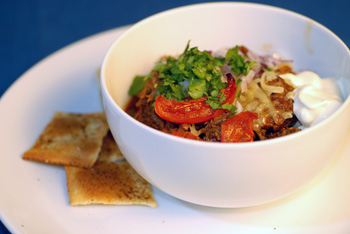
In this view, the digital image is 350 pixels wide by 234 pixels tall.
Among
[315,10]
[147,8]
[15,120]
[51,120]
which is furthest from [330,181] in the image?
[147,8]

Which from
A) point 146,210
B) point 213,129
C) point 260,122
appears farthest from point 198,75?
point 146,210

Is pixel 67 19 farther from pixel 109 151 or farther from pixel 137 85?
pixel 109 151

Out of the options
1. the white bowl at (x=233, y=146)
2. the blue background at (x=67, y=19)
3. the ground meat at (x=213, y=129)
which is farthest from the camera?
the blue background at (x=67, y=19)

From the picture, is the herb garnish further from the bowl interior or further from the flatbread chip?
the flatbread chip

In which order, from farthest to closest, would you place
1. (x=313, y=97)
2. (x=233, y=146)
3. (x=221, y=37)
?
(x=221, y=37) → (x=313, y=97) → (x=233, y=146)

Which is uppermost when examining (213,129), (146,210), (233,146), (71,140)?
(233,146)

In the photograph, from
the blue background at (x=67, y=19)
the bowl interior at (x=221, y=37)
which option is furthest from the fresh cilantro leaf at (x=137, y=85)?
the blue background at (x=67, y=19)

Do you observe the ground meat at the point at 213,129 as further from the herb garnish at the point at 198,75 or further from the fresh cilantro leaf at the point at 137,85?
the fresh cilantro leaf at the point at 137,85
